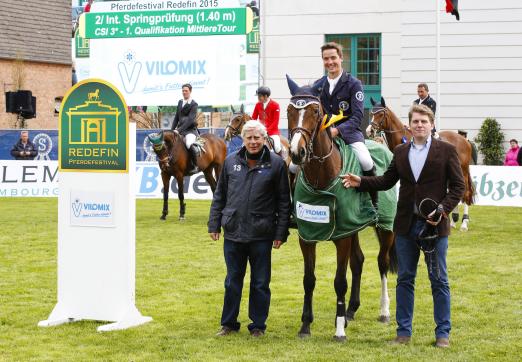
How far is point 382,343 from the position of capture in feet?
27.5

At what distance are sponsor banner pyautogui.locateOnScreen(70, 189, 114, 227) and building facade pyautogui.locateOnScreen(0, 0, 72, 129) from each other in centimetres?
3825

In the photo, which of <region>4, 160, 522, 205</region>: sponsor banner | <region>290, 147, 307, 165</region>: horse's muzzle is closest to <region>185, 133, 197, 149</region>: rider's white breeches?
<region>4, 160, 522, 205</region>: sponsor banner

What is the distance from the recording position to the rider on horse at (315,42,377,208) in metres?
8.92

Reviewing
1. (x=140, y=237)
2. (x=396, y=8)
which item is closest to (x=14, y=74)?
(x=396, y=8)

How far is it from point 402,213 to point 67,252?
344 centimetres

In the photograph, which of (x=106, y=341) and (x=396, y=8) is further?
(x=396, y=8)

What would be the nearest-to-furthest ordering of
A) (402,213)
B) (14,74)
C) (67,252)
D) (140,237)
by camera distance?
(402,213), (67,252), (140,237), (14,74)

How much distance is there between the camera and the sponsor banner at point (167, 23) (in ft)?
102

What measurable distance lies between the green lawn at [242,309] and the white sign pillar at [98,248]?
0.22 m

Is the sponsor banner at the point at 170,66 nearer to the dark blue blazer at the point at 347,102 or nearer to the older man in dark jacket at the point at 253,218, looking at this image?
the dark blue blazer at the point at 347,102

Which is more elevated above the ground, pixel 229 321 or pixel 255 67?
pixel 255 67

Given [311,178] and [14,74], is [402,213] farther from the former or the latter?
[14,74]

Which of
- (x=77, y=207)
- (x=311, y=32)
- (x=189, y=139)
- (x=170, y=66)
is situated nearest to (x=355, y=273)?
(x=77, y=207)

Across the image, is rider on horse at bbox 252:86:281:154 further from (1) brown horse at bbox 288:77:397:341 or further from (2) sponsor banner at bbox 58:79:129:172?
(1) brown horse at bbox 288:77:397:341
